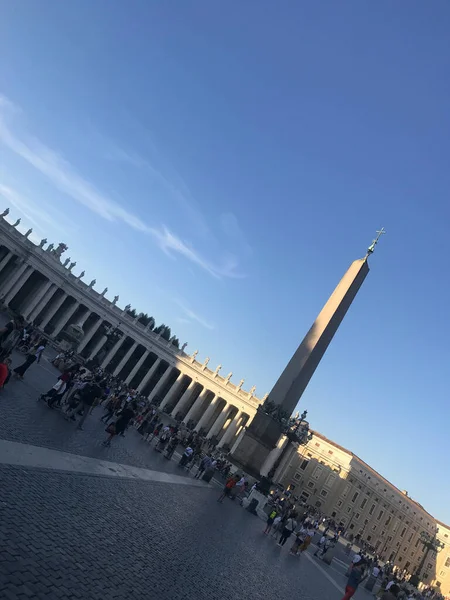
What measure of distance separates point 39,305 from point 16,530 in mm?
65892

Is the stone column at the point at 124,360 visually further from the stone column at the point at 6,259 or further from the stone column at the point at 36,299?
the stone column at the point at 6,259

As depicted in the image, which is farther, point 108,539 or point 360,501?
point 360,501

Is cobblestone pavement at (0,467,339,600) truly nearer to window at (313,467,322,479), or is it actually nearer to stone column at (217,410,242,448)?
stone column at (217,410,242,448)

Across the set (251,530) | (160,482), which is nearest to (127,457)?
(160,482)

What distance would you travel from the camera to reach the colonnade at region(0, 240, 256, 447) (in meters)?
65.8

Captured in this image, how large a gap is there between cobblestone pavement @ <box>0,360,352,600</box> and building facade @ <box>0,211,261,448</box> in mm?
52879

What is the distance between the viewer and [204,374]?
6831cm

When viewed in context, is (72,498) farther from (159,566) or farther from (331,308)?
(331,308)

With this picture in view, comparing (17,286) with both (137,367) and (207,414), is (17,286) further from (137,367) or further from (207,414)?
(207,414)

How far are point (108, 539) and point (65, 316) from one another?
64.8m

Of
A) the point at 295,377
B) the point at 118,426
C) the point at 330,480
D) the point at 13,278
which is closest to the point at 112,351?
the point at 13,278

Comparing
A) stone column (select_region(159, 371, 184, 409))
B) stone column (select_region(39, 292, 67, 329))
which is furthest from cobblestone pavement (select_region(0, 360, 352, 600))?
stone column (select_region(39, 292, 67, 329))

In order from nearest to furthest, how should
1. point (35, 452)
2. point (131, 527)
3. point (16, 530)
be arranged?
point (16, 530), point (131, 527), point (35, 452)

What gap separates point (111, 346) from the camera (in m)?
68.9
